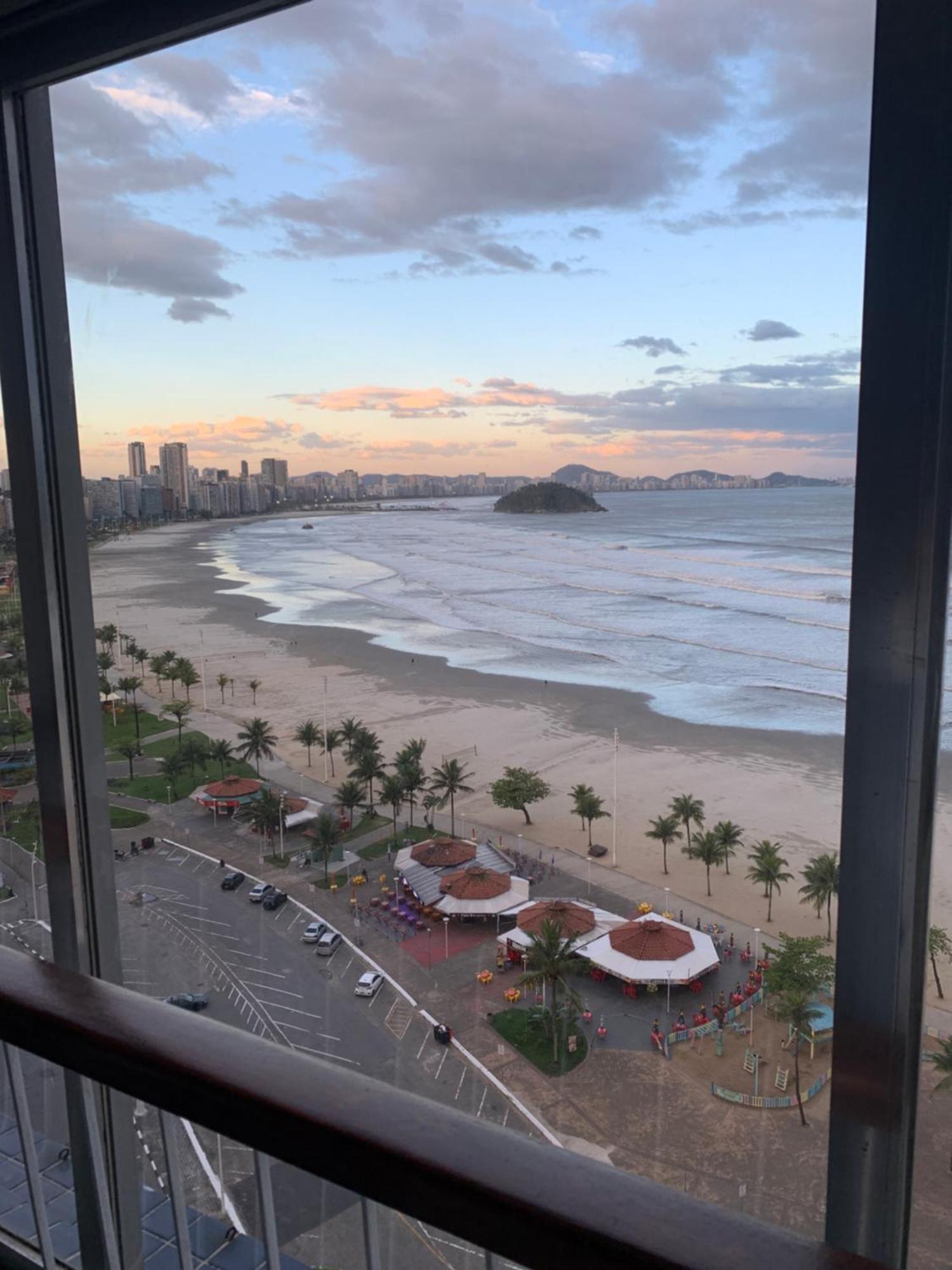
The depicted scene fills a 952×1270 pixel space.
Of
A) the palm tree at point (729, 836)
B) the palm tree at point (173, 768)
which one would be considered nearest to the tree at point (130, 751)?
the palm tree at point (173, 768)

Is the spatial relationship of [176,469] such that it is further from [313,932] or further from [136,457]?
[313,932]

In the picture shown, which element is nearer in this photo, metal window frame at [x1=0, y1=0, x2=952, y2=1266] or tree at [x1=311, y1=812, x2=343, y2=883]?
metal window frame at [x1=0, y1=0, x2=952, y2=1266]

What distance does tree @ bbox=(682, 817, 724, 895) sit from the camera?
1301mm

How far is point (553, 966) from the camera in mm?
1291

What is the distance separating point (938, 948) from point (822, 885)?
167 millimetres

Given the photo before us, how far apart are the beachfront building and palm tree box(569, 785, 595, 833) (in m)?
0.14

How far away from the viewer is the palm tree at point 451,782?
152cm

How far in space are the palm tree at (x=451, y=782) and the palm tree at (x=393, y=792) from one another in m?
0.06

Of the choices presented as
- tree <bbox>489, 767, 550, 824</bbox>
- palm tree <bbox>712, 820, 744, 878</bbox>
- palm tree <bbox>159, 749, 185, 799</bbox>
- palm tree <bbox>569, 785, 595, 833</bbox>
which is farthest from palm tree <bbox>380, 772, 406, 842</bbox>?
palm tree <bbox>712, 820, 744, 878</bbox>

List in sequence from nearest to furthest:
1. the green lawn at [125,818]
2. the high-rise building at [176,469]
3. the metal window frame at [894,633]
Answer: the metal window frame at [894,633] → the green lawn at [125,818] → the high-rise building at [176,469]

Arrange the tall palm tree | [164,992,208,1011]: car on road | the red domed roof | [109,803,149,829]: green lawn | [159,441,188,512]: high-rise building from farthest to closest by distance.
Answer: [159,441,188,512]: high-rise building → [109,803,149,829]: green lawn → [164,992,208,1011]: car on road → the red domed roof → the tall palm tree

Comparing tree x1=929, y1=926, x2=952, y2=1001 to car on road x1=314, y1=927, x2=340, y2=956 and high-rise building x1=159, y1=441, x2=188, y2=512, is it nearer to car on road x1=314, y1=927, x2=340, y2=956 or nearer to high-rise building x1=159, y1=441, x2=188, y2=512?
car on road x1=314, y1=927, x2=340, y2=956

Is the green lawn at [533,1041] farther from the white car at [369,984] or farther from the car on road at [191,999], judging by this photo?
the car on road at [191,999]

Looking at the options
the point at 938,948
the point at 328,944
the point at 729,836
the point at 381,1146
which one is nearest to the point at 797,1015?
the point at 938,948
